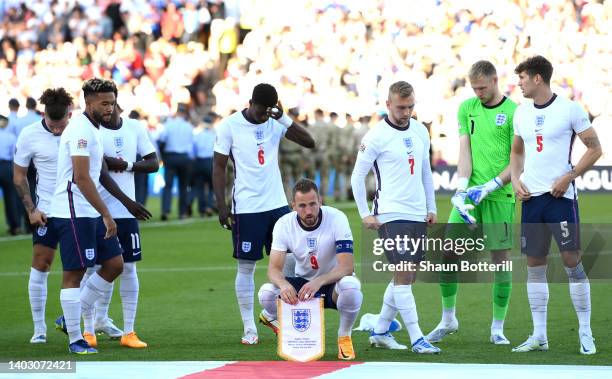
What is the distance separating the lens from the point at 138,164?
33.4ft

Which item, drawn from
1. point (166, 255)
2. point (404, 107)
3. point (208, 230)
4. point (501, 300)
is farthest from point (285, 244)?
point (208, 230)

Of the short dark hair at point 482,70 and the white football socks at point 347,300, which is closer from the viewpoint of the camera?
the white football socks at point 347,300

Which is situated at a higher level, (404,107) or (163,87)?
(163,87)

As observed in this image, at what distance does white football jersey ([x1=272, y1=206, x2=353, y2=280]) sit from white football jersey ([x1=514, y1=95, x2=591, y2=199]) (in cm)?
144

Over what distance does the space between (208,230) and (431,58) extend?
14.7 meters

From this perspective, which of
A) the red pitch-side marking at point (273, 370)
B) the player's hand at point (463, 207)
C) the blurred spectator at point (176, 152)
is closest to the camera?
the red pitch-side marking at point (273, 370)

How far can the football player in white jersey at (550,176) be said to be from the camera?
29.6ft

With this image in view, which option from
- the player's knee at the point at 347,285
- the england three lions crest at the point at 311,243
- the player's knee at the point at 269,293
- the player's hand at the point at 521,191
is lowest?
the player's knee at the point at 269,293

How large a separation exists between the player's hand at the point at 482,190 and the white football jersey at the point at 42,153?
346 cm

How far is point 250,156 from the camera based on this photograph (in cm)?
1021

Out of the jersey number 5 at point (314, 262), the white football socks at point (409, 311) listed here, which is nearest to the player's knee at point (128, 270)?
the jersey number 5 at point (314, 262)

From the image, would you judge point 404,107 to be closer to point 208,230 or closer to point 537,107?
point 537,107

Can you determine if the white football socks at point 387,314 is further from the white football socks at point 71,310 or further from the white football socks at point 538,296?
the white football socks at point 71,310

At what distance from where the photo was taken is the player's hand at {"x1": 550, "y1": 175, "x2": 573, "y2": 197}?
895 centimetres
